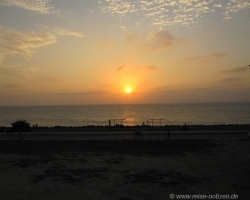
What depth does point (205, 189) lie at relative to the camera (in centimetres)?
1562

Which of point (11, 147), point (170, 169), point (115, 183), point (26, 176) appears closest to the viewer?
point (115, 183)

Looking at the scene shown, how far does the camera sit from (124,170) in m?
20.3

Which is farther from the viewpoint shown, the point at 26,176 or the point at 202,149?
the point at 202,149

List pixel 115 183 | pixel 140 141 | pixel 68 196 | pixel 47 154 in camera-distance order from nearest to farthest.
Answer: pixel 68 196 → pixel 115 183 → pixel 47 154 → pixel 140 141

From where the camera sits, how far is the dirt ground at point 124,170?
50.9 feet

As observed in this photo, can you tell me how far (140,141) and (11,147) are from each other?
57.3 feet

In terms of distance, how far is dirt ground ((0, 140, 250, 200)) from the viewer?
15508 millimetres

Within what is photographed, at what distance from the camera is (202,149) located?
27859mm

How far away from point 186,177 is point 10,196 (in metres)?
12.6

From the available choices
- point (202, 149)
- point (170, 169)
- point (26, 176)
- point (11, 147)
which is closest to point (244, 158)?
point (202, 149)

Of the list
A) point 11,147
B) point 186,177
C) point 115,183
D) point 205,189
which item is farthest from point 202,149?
point 11,147

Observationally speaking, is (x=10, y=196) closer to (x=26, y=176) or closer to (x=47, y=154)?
(x=26, y=176)

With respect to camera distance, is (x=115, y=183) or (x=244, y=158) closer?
(x=115, y=183)

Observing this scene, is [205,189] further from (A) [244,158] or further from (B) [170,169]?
(A) [244,158]
